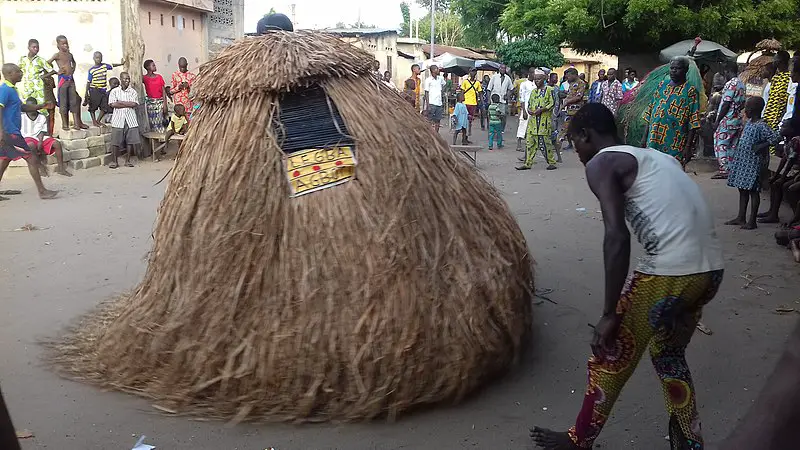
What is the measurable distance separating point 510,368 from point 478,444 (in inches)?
31.5

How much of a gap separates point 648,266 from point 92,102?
13204 mm

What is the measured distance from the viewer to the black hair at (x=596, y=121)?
315 centimetres

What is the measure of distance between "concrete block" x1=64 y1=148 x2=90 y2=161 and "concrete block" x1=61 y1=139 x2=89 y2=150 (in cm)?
6

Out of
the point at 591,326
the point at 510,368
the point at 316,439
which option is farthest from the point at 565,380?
the point at 316,439

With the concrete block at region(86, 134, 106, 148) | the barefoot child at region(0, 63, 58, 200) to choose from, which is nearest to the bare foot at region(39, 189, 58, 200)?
the barefoot child at region(0, 63, 58, 200)

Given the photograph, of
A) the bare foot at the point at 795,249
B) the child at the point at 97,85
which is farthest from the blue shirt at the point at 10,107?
the bare foot at the point at 795,249

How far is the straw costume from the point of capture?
3645 mm

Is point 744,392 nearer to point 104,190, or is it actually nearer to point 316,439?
point 316,439

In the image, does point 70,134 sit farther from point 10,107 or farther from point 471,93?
point 471,93

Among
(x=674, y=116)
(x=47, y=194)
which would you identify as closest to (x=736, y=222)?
(x=674, y=116)

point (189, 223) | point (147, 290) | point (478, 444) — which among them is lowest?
point (478, 444)

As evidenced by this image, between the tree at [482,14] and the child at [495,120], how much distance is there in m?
8.37

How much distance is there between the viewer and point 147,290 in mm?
4230

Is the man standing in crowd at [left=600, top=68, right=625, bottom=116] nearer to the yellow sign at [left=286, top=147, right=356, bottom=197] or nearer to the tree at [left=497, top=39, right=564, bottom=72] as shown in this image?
the tree at [left=497, top=39, right=564, bottom=72]
